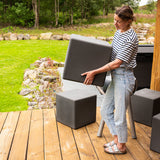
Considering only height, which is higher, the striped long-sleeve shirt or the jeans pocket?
the striped long-sleeve shirt

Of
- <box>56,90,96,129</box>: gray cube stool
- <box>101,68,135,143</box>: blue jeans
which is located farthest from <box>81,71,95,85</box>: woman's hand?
<box>56,90,96,129</box>: gray cube stool

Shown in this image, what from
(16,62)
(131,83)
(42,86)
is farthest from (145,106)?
(16,62)

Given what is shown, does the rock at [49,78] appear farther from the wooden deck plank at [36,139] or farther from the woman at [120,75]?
the woman at [120,75]

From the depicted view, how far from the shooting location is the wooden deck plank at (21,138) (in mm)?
2299

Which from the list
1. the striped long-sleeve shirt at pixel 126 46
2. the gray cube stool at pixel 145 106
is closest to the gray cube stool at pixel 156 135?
the gray cube stool at pixel 145 106

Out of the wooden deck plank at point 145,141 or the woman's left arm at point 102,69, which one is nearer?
the woman's left arm at point 102,69

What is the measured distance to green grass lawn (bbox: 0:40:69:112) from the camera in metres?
4.24

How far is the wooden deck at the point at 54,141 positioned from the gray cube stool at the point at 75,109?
0.08m

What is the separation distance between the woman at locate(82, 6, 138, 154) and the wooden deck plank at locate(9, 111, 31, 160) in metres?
0.85

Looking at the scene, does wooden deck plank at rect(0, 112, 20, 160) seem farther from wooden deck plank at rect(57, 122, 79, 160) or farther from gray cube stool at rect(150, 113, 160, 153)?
gray cube stool at rect(150, 113, 160, 153)

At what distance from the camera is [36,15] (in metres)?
16.6

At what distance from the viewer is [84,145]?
2.47m

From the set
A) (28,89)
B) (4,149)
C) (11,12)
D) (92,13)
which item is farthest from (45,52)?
(92,13)

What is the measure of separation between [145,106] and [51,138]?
1.23 metres
